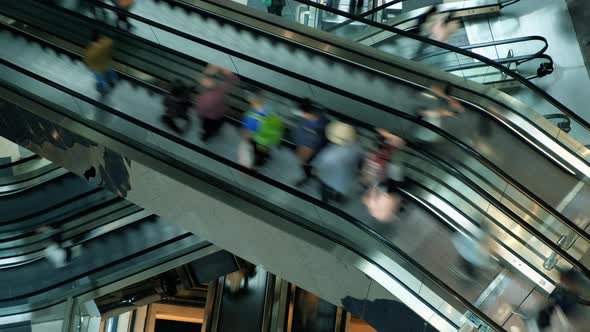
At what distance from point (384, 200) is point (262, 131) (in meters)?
1.15

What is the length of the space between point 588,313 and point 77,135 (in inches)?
163

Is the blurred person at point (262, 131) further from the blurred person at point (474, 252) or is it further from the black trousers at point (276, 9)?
the black trousers at point (276, 9)

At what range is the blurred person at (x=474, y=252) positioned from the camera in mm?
4977

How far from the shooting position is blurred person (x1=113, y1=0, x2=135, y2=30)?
6.41m

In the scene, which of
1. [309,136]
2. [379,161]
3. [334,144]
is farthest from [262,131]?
[379,161]

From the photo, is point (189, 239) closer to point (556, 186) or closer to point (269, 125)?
point (269, 125)

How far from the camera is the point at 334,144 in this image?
5.46 metres

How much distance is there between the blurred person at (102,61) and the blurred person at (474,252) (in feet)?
Result: 10.8

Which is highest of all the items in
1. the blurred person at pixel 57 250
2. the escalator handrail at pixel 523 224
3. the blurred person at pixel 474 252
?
the escalator handrail at pixel 523 224

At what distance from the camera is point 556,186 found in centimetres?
521

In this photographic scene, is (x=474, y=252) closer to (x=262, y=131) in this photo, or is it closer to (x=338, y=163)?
(x=338, y=163)

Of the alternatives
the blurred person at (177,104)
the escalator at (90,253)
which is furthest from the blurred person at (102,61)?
the escalator at (90,253)

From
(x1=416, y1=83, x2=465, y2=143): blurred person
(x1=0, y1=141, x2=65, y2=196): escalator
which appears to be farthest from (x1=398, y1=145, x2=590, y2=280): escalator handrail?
(x1=0, y1=141, x2=65, y2=196): escalator

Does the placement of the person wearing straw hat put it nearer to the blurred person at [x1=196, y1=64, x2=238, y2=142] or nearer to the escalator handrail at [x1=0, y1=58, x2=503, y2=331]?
the escalator handrail at [x1=0, y1=58, x2=503, y2=331]
